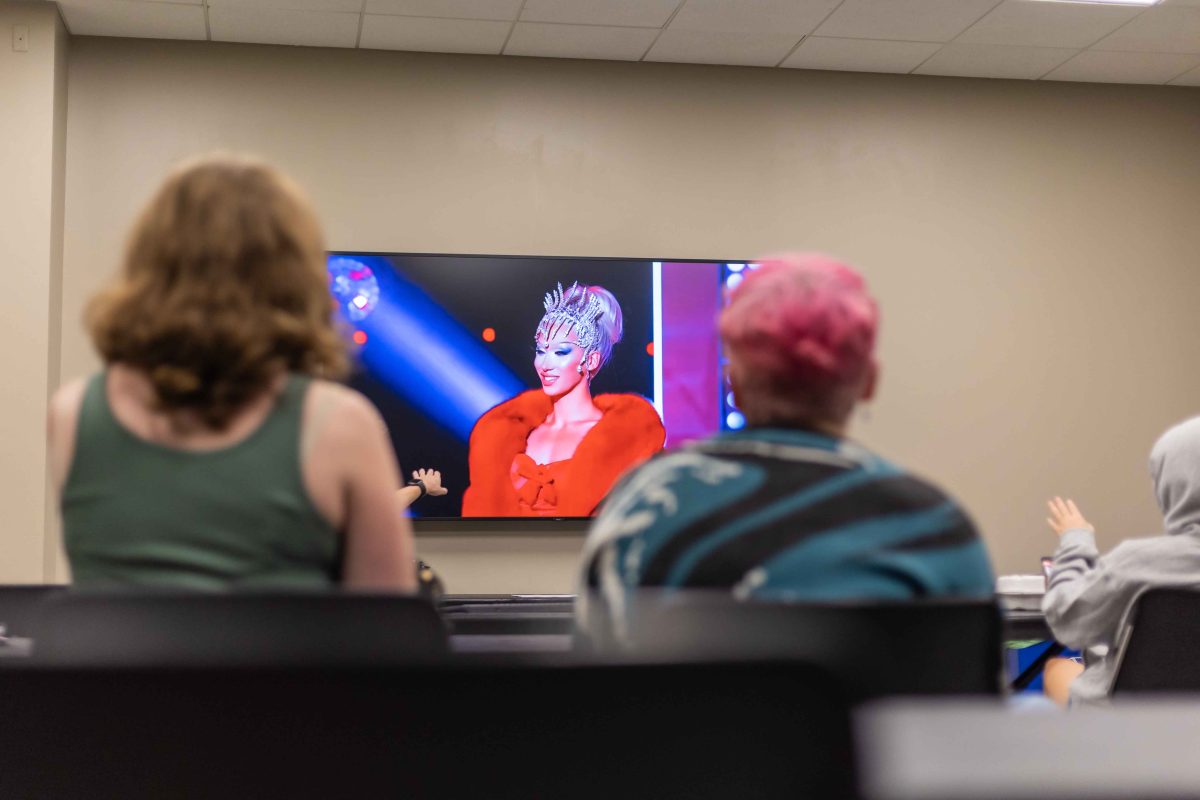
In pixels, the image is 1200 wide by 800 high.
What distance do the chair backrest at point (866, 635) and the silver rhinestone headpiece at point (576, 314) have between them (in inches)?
158

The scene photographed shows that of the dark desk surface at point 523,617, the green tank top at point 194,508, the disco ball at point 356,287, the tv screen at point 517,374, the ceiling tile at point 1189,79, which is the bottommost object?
the dark desk surface at point 523,617

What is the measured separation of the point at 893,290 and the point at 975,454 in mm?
796

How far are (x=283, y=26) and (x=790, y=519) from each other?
4.25m

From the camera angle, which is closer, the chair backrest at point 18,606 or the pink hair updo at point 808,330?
the pink hair updo at point 808,330

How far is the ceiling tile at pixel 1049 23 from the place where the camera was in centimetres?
473

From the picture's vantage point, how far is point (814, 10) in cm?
470

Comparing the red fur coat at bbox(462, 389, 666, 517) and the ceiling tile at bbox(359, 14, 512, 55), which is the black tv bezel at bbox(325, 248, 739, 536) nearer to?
the red fur coat at bbox(462, 389, 666, 517)

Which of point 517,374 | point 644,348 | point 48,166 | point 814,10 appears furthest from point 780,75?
point 48,166

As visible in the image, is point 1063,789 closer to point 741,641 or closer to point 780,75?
point 741,641

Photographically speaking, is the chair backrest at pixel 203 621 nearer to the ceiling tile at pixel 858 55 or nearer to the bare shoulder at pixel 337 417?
the bare shoulder at pixel 337 417

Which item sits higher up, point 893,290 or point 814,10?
point 814,10

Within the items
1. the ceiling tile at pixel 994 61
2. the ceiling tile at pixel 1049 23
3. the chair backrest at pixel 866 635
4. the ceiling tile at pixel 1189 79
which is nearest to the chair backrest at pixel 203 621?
the chair backrest at pixel 866 635

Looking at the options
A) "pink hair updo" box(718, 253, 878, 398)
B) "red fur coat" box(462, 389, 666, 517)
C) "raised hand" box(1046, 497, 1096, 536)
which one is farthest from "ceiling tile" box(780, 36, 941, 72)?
"pink hair updo" box(718, 253, 878, 398)

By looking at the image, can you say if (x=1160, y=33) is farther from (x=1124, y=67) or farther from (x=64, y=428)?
(x=64, y=428)
